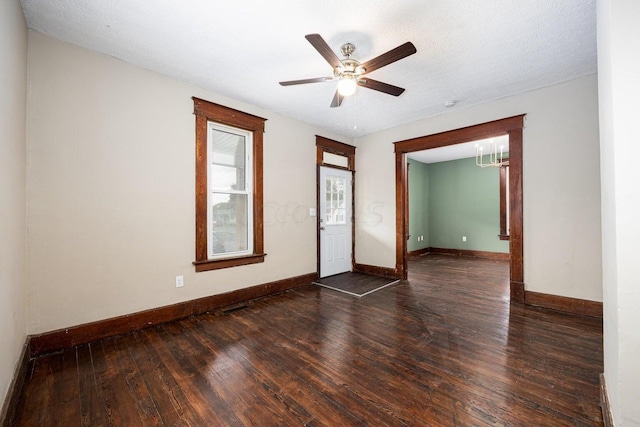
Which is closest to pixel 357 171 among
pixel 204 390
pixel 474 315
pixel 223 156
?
pixel 223 156

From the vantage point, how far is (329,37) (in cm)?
229

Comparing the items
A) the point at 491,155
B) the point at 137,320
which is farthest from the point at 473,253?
the point at 137,320

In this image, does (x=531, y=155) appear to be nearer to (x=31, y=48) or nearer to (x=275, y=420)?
(x=275, y=420)

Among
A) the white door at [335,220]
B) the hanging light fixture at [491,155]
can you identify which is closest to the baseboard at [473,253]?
the hanging light fixture at [491,155]

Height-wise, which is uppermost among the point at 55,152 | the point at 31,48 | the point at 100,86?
the point at 31,48

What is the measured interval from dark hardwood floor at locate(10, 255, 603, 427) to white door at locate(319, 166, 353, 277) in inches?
67.6

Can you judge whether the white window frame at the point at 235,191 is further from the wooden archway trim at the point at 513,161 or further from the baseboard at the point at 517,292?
the baseboard at the point at 517,292

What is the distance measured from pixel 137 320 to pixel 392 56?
11.2 feet

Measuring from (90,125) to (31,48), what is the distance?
67cm

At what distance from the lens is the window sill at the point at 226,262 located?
10.4ft

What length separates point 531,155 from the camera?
337cm

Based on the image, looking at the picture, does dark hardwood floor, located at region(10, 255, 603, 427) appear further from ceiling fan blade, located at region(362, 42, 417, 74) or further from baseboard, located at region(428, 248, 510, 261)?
baseboard, located at region(428, 248, 510, 261)

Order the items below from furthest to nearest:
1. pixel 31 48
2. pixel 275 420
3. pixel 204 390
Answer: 1. pixel 31 48
2. pixel 204 390
3. pixel 275 420

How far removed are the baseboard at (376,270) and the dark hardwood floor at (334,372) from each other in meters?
1.54
